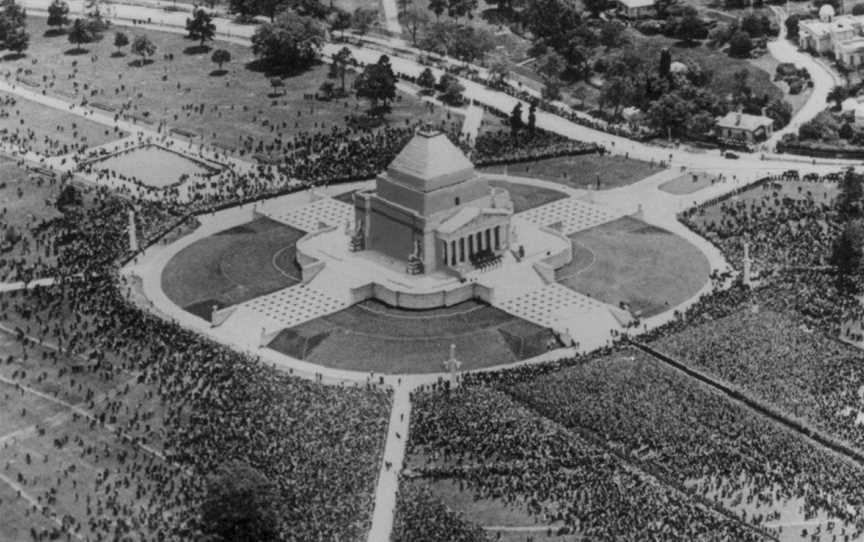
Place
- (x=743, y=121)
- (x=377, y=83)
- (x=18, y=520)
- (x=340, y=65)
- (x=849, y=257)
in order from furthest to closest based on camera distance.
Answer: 1. (x=340, y=65)
2. (x=377, y=83)
3. (x=743, y=121)
4. (x=849, y=257)
5. (x=18, y=520)

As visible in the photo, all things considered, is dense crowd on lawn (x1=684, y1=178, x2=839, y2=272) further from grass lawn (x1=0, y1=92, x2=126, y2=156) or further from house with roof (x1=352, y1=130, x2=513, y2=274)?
grass lawn (x1=0, y1=92, x2=126, y2=156)

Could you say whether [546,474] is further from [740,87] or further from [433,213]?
[740,87]

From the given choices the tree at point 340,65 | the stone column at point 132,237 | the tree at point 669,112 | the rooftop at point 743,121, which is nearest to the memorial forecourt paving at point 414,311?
the stone column at point 132,237

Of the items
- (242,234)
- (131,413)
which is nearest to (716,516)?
(131,413)

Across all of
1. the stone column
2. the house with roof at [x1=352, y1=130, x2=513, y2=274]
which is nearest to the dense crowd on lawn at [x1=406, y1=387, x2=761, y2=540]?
the house with roof at [x1=352, y1=130, x2=513, y2=274]

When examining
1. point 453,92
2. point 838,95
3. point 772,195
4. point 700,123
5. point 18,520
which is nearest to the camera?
point 18,520

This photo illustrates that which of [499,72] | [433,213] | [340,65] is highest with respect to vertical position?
[433,213]

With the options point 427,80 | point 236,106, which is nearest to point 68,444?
point 236,106

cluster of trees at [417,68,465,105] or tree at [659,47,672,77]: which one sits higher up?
tree at [659,47,672,77]
